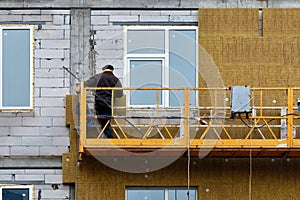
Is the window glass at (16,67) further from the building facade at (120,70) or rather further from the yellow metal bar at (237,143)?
the yellow metal bar at (237,143)

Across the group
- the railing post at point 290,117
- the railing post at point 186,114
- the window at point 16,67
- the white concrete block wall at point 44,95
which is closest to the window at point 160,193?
the railing post at point 186,114

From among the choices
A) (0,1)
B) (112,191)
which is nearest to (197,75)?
(112,191)

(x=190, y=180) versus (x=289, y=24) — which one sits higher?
(x=289, y=24)

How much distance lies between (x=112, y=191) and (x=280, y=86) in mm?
3467

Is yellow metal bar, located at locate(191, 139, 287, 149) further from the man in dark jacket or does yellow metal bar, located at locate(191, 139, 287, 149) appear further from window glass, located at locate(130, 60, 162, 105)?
the man in dark jacket

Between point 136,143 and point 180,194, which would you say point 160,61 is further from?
point 180,194

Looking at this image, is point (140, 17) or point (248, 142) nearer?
point (248, 142)

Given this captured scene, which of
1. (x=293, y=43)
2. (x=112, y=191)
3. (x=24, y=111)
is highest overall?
(x=293, y=43)

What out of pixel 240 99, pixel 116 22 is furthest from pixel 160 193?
pixel 116 22

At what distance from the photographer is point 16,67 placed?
17.2 meters

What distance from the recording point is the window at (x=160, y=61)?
17016 millimetres

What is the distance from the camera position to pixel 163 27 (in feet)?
56.4

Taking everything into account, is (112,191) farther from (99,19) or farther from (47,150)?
(99,19)

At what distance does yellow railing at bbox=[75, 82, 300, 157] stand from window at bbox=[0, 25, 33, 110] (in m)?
1.23
